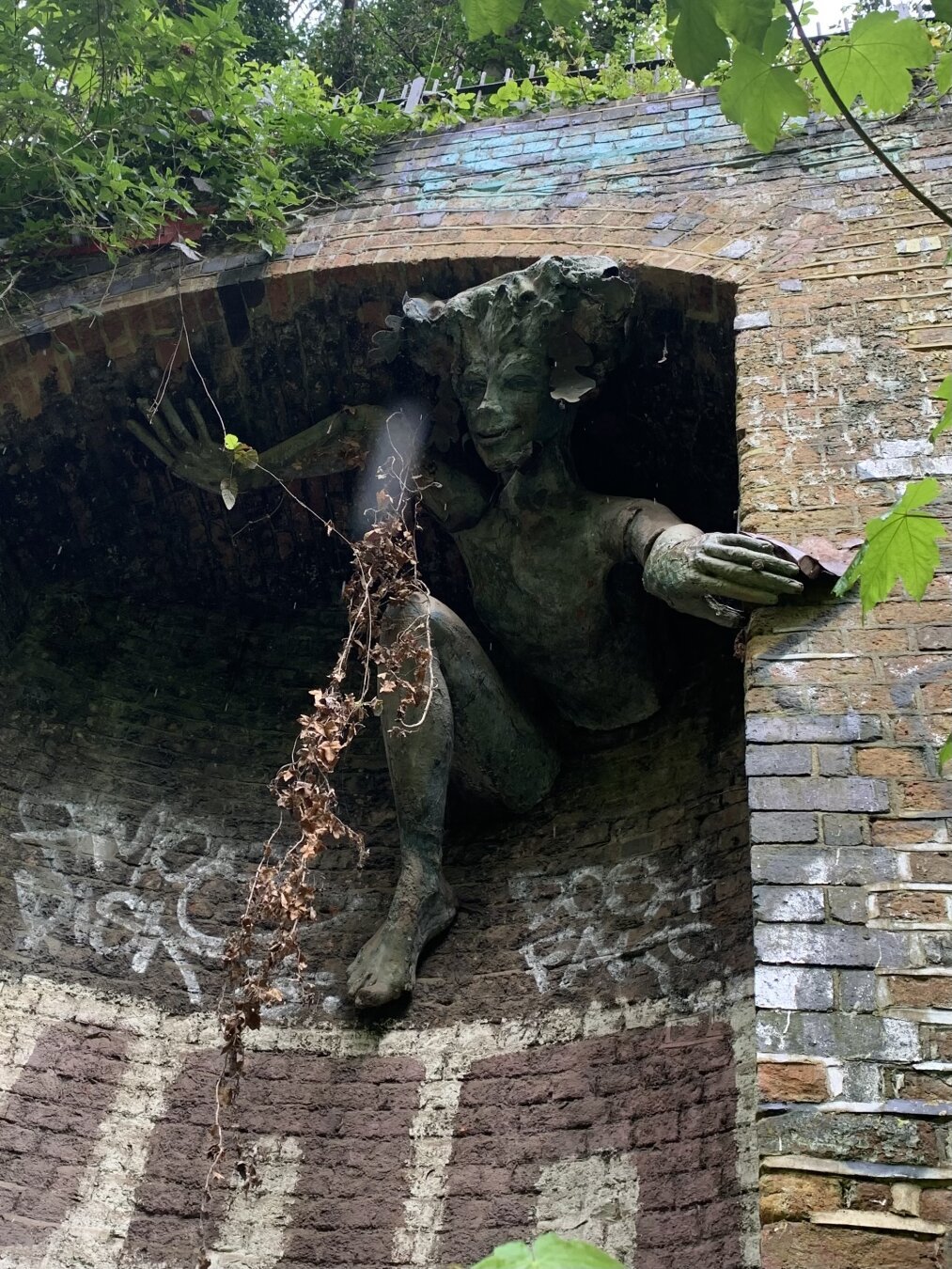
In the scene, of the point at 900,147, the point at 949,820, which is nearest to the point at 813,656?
the point at 949,820

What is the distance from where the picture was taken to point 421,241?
4211 millimetres

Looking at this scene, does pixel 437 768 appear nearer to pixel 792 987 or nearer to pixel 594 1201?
pixel 594 1201

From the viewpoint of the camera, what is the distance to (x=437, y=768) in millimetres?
3652

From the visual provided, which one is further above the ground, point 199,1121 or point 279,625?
point 279,625

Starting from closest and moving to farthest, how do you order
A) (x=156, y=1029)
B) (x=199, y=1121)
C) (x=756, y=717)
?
(x=756, y=717) → (x=199, y=1121) → (x=156, y=1029)

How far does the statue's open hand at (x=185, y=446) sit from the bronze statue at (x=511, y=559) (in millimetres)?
198

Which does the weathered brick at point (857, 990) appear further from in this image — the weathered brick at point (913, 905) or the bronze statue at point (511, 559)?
the bronze statue at point (511, 559)

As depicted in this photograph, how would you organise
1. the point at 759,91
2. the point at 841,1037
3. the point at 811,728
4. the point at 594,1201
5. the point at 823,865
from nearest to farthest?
1. the point at 759,91
2. the point at 841,1037
3. the point at 823,865
4. the point at 811,728
5. the point at 594,1201

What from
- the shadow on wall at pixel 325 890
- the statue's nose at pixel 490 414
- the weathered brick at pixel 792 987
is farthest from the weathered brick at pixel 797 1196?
the statue's nose at pixel 490 414

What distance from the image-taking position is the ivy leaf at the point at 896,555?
6.55 ft

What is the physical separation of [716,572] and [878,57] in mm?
→ 1207

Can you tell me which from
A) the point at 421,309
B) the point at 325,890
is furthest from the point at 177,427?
the point at 325,890

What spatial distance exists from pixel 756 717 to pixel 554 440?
4.62ft

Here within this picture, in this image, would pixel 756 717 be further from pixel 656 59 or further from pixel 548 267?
pixel 656 59
